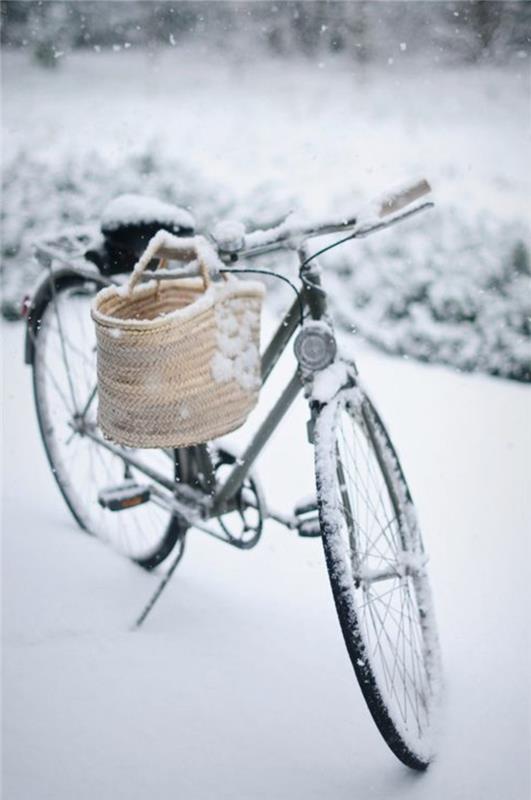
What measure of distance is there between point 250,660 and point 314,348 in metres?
0.98

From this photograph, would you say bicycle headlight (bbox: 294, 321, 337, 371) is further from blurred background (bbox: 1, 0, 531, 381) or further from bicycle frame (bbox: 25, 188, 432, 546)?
blurred background (bbox: 1, 0, 531, 381)

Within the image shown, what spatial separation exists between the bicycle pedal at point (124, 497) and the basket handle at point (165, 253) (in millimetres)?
752

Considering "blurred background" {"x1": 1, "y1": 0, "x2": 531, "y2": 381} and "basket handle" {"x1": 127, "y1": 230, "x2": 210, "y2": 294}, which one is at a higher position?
"basket handle" {"x1": 127, "y1": 230, "x2": 210, "y2": 294}

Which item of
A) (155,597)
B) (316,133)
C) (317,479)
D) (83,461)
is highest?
(317,479)

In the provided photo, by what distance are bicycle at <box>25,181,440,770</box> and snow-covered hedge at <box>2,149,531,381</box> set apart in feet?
4.06

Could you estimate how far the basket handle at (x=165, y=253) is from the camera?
4.53 feet

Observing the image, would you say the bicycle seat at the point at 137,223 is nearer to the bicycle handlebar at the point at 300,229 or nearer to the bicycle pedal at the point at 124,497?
the bicycle handlebar at the point at 300,229

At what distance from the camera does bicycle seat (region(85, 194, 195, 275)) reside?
5.95 feet

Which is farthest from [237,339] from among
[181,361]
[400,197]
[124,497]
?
[124,497]

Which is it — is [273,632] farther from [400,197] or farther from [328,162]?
[328,162]

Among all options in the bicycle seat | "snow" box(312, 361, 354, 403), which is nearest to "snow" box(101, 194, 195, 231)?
the bicycle seat

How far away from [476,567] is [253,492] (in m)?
0.86

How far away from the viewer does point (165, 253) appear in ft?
4.90

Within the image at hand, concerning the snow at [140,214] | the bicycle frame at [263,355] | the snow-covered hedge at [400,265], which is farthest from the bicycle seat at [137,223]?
the snow-covered hedge at [400,265]
